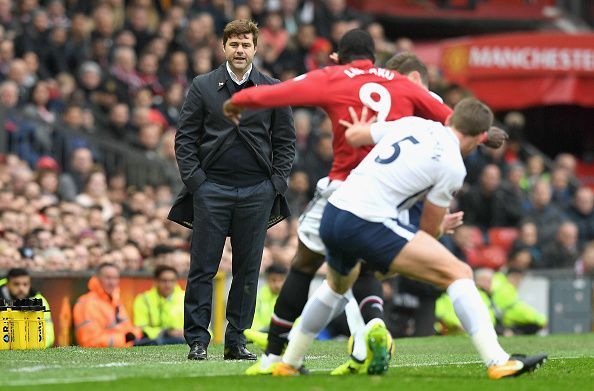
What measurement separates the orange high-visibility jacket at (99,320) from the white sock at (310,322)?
450 cm

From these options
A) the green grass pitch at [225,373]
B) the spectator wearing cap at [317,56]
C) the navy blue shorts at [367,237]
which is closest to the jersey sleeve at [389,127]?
the navy blue shorts at [367,237]

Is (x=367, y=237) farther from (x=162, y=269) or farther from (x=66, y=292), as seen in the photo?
(x=162, y=269)

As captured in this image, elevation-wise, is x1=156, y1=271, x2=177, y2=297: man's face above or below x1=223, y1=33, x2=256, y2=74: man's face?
below

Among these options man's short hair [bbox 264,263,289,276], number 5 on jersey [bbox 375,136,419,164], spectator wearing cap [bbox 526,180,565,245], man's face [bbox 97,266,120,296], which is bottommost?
spectator wearing cap [bbox 526,180,565,245]

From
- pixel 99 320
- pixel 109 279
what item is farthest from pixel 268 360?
pixel 109 279

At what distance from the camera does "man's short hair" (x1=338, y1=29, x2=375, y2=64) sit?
891 cm

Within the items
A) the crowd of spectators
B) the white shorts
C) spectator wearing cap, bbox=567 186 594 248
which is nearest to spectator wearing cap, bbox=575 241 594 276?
the crowd of spectators

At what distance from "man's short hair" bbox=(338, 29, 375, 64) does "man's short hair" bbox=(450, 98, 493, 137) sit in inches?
34.2

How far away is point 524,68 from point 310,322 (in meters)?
16.2

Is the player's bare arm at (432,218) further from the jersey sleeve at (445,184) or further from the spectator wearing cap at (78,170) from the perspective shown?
the spectator wearing cap at (78,170)

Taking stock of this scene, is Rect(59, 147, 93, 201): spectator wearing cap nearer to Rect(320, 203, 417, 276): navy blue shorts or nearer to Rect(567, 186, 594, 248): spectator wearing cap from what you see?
Rect(320, 203, 417, 276): navy blue shorts

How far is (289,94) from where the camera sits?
333 inches

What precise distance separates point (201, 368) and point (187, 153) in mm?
1713

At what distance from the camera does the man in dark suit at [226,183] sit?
10.1 m
